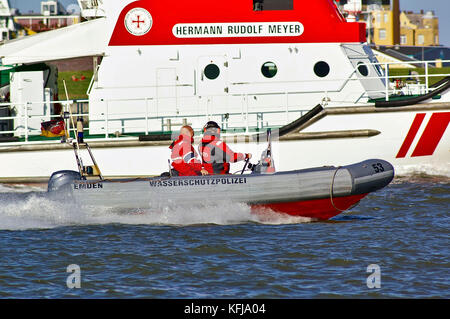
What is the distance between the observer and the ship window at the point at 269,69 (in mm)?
15719

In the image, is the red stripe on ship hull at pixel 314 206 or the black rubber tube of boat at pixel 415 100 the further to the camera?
the black rubber tube of boat at pixel 415 100

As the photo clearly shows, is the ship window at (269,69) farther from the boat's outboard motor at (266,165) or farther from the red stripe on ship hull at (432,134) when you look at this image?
the boat's outboard motor at (266,165)

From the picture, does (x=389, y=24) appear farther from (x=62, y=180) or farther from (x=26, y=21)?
(x=62, y=180)

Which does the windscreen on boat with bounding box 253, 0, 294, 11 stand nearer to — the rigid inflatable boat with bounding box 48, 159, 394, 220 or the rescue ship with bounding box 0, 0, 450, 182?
the rescue ship with bounding box 0, 0, 450, 182

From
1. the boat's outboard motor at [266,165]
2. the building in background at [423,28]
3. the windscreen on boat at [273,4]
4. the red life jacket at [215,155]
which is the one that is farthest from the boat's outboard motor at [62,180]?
the building in background at [423,28]

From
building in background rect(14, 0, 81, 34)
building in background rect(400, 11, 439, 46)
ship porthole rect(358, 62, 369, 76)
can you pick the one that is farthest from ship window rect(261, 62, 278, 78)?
building in background rect(400, 11, 439, 46)

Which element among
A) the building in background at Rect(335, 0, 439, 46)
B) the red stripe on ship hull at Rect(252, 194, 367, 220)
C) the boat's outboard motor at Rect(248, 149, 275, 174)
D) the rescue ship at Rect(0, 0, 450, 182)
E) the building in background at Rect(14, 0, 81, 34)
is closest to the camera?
the red stripe on ship hull at Rect(252, 194, 367, 220)

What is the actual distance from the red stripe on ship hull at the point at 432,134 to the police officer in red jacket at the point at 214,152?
4660 millimetres

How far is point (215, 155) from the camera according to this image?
12.1m

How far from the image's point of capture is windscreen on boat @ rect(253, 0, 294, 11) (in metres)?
15.8

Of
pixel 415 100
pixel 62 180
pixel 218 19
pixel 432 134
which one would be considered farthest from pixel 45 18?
pixel 62 180

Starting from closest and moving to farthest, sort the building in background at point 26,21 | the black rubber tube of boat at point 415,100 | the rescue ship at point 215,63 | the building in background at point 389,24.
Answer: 1. the black rubber tube of boat at point 415,100
2. the rescue ship at point 215,63
3. the building in background at point 26,21
4. the building in background at point 389,24

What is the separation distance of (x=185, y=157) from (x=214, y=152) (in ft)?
1.53
